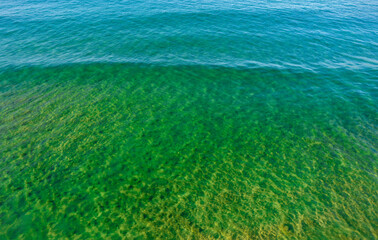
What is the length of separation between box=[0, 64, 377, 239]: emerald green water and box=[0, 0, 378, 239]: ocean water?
0.07 metres

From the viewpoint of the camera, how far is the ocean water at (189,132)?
10656mm

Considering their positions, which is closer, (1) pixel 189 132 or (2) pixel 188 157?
(2) pixel 188 157

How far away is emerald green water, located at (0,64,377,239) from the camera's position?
1048cm

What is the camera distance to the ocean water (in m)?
10.7

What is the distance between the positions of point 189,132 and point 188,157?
97.4 inches

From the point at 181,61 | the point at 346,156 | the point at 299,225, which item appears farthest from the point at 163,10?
the point at 299,225

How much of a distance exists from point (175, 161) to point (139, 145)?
296cm

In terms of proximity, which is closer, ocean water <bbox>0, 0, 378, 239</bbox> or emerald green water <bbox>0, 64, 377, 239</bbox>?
emerald green water <bbox>0, 64, 377, 239</bbox>

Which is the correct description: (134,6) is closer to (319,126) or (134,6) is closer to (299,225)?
(319,126)

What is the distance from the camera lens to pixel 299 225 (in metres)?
10.3

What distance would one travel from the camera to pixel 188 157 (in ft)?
45.5

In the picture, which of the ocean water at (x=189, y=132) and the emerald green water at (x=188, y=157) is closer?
the emerald green water at (x=188, y=157)

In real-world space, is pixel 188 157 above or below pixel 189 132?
below

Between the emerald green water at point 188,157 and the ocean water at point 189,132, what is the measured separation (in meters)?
0.07
